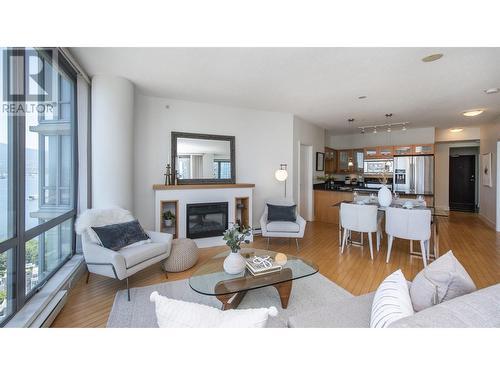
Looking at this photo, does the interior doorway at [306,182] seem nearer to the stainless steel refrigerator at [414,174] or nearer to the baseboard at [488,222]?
the stainless steel refrigerator at [414,174]

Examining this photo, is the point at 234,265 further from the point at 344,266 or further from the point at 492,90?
the point at 492,90

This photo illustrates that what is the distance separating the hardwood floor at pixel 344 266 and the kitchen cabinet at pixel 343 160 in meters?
2.95

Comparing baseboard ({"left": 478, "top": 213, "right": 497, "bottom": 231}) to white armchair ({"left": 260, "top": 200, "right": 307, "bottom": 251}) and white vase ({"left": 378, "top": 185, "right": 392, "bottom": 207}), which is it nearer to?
white vase ({"left": 378, "top": 185, "right": 392, "bottom": 207})

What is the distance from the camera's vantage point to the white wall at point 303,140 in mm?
5045

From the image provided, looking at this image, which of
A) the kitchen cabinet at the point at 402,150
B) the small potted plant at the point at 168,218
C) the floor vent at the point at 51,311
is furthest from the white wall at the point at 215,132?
the kitchen cabinet at the point at 402,150

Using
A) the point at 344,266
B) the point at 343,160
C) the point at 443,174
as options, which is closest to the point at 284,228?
the point at 344,266

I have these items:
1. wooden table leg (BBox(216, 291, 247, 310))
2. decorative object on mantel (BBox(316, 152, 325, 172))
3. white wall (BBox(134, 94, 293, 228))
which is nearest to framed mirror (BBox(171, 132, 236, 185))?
white wall (BBox(134, 94, 293, 228))

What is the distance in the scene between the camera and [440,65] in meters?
2.61

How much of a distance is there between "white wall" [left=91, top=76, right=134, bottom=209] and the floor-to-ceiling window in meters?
0.27

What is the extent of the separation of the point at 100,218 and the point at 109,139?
106 cm
